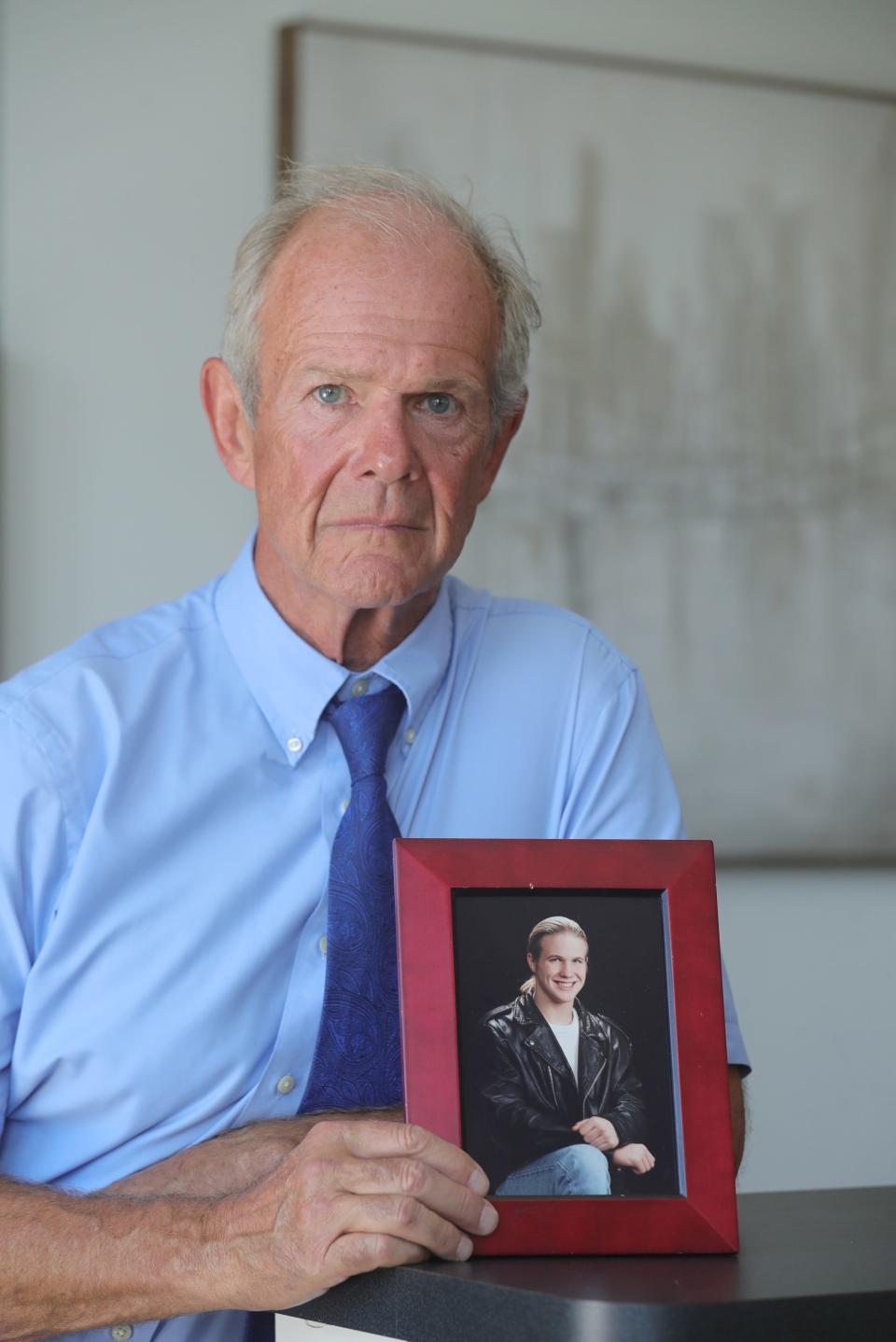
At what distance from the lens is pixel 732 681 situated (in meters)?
2.61

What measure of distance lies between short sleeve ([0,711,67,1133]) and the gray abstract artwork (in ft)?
4.36

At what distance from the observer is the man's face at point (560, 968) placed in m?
Result: 1.00

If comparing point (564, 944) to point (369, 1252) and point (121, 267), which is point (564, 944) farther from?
point (121, 267)

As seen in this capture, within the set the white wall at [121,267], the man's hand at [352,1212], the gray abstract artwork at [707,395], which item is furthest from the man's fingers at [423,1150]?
the gray abstract artwork at [707,395]

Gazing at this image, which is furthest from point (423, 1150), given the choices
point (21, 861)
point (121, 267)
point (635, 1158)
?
point (121, 267)

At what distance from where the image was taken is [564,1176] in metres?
0.95

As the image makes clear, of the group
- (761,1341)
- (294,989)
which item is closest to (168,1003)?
(294,989)

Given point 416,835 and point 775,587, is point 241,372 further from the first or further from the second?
point 775,587

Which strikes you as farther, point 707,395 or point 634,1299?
point 707,395

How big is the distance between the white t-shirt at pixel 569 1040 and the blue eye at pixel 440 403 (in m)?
0.57

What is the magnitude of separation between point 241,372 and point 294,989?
0.56 m

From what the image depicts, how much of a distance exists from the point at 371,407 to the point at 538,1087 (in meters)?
0.60

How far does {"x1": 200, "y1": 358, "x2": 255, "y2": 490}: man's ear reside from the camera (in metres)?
1.46

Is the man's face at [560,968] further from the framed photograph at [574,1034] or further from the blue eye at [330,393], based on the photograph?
the blue eye at [330,393]
